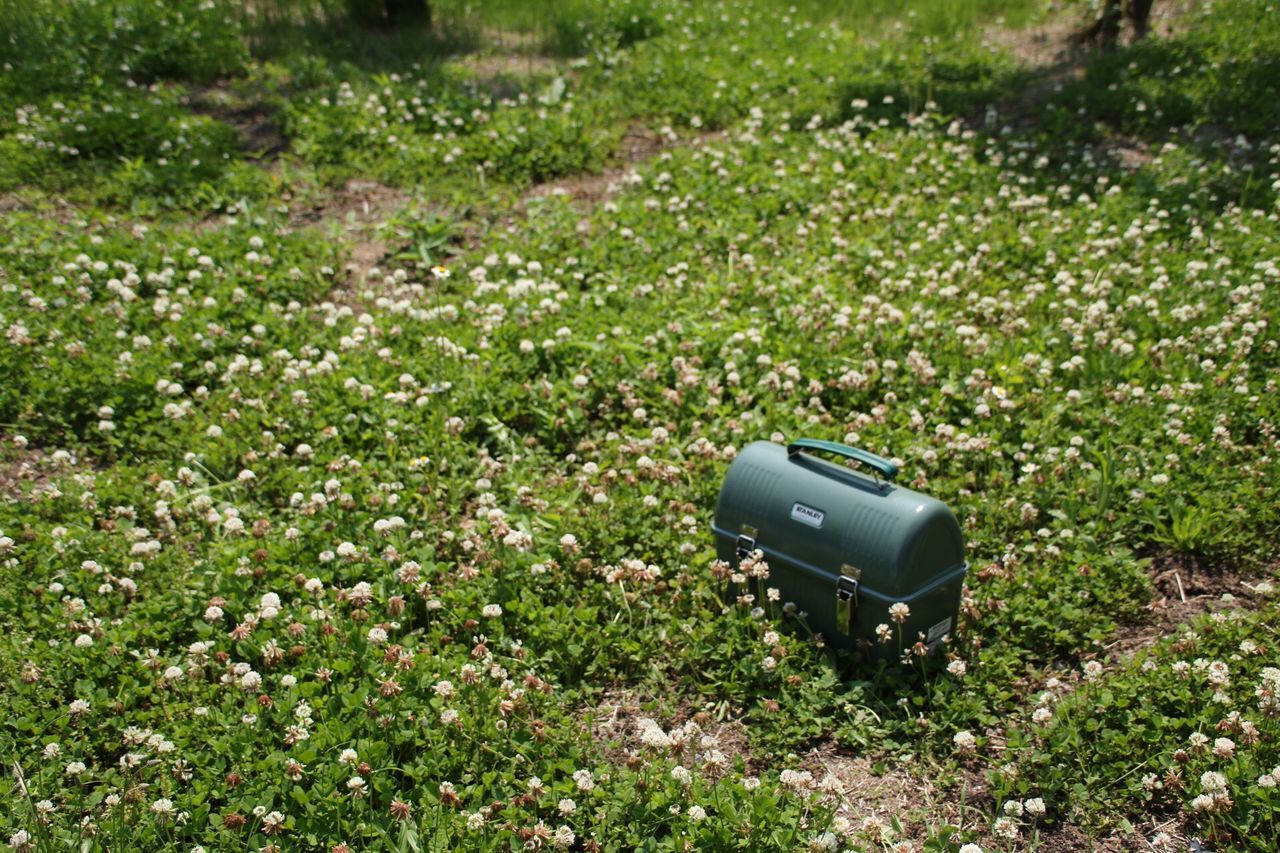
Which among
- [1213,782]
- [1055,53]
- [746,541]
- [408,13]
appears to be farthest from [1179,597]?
[408,13]

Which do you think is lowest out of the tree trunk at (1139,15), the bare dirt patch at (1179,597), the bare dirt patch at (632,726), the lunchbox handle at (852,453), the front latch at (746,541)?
the bare dirt patch at (632,726)

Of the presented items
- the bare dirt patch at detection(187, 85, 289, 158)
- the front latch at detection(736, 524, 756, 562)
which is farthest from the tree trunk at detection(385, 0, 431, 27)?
the front latch at detection(736, 524, 756, 562)

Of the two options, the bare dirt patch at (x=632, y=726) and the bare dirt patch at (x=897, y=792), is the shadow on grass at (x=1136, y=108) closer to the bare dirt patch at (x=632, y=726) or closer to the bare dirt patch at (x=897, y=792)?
the bare dirt patch at (x=897, y=792)

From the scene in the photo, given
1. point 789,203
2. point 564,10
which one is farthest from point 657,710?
point 564,10

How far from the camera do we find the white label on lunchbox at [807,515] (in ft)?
14.6

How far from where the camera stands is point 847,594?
171 inches

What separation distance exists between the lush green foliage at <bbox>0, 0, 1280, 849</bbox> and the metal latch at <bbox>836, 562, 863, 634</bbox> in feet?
0.69

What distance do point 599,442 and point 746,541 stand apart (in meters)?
1.51

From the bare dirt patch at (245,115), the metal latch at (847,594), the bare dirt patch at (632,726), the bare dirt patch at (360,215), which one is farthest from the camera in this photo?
the bare dirt patch at (245,115)

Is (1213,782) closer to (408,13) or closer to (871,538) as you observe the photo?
(871,538)

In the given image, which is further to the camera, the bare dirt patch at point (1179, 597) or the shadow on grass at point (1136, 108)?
the shadow on grass at point (1136, 108)

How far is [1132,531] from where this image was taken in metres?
5.22

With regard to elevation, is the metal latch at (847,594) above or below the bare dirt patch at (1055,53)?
below

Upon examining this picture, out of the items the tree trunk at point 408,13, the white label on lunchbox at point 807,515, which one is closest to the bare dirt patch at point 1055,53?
the white label on lunchbox at point 807,515
